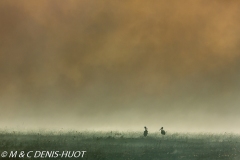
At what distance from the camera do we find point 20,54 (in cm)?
239

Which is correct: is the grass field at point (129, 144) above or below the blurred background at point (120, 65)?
below

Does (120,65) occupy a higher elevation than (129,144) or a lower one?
higher

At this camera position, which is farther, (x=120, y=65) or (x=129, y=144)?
(x=120, y=65)

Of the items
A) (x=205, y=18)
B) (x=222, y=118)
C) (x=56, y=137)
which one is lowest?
(x=56, y=137)

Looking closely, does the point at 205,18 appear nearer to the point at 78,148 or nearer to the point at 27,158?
the point at 78,148

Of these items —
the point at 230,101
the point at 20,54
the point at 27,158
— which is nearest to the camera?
the point at 27,158

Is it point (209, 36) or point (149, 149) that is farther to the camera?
point (209, 36)

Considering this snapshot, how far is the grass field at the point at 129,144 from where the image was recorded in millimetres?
2271

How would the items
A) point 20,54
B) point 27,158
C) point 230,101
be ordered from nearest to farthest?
point 27,158
point 20,54
point 230,101

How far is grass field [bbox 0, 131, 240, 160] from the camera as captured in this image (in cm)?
227

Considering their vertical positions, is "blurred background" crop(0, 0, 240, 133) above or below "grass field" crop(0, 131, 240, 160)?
above

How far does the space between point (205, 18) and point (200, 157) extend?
4.42 feet

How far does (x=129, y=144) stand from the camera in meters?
2.38

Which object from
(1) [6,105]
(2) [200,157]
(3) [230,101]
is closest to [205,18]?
(3) [230,101]
